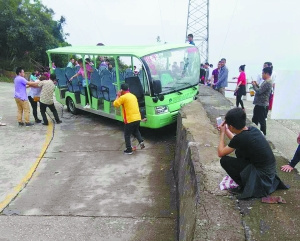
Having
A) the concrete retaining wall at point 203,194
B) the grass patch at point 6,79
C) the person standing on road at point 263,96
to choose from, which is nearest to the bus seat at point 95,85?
the concrete retaining wall at point 203,194

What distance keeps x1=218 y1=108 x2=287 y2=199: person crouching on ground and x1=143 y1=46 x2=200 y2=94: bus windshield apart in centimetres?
431

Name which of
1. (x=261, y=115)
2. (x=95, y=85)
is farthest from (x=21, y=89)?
(x=261, y=115)

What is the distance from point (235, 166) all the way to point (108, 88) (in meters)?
5.93

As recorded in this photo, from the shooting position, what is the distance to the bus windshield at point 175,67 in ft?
25.2

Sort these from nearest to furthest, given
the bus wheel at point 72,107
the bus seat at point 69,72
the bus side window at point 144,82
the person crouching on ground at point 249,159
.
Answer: the person crouching on ground at point 249,159 → the bus side window at point 144,82 → the bus seat at point 69,72 → the bus wheel at point 72,107

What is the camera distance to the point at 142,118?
7.95m

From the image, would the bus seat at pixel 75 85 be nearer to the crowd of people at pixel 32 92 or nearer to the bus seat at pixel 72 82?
the bus seat at pixel 72 82

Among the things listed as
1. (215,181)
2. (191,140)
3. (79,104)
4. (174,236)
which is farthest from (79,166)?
(79,104)

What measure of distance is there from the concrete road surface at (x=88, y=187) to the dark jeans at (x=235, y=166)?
129 centimetres

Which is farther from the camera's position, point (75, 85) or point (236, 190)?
point (75, 85)

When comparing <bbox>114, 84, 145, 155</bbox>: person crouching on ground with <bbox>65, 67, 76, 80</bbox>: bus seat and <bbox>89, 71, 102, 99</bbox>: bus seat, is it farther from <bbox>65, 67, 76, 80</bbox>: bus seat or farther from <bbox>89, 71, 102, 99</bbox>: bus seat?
<bbox>65, 67, 76, 80</bbox>: bus seat

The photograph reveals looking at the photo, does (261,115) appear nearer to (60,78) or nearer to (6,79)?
(60,78)

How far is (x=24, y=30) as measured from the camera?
2222 cm

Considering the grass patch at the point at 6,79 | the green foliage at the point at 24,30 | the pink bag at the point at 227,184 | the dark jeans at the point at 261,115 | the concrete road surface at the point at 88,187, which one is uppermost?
the green foliage at the point at 24,30
